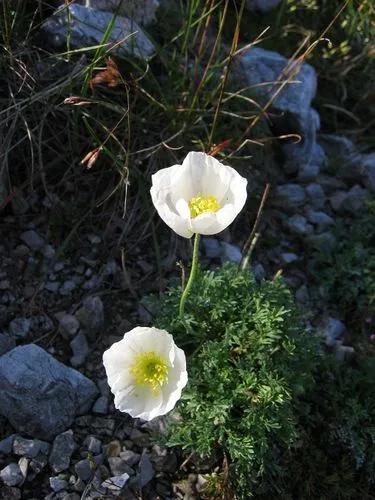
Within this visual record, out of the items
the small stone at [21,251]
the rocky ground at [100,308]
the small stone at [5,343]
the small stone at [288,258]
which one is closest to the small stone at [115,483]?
the rocky ground at [100,308]

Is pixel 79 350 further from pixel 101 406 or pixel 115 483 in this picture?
pixel 115 483

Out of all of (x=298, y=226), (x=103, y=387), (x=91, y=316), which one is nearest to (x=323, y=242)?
(x=298, y=226)

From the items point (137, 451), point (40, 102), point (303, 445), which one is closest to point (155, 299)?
point (137, 451)

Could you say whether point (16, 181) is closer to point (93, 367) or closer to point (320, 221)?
point (93, 367)

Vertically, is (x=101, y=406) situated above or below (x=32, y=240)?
below

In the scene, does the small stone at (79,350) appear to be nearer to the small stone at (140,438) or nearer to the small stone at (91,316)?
the small stone at (91,316)

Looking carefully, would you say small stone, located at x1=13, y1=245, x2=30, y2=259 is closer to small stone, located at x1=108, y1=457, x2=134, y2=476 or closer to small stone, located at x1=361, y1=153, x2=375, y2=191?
small stone, located at x1=108, y1=457, x2=134, y2=476
